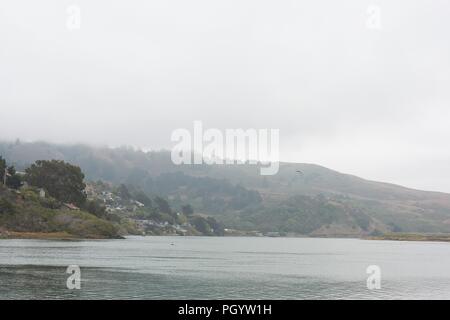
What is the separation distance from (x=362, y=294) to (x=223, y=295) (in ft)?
85.5

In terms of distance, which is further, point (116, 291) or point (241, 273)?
point (241, 273)

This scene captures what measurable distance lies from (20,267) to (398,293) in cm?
8452

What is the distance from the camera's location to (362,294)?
97.6m

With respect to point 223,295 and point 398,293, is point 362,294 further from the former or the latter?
point 223,295

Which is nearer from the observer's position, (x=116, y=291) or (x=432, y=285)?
(x=116, y=291)

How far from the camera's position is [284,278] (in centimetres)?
12544
